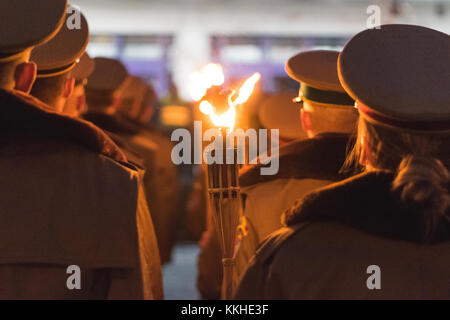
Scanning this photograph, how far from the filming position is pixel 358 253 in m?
1.70

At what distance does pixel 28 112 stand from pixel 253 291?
29.3 inches

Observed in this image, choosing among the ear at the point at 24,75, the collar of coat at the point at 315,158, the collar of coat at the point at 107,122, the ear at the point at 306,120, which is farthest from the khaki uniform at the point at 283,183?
the collar of coat at the point at 107,122

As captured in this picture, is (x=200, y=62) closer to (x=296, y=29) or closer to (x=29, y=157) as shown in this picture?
(x=296, y=29)

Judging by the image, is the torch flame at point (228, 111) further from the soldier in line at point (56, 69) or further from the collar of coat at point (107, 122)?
the collar of coat at point (107, 122)

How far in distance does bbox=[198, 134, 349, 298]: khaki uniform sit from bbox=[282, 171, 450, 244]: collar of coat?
949 millimetres

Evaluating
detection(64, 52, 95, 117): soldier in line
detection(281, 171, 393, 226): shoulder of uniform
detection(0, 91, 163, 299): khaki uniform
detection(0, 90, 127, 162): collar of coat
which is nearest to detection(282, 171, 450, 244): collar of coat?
detection(281, 171, 393, 226): shoulder of uniform

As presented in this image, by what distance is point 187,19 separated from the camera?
17500 millimetres

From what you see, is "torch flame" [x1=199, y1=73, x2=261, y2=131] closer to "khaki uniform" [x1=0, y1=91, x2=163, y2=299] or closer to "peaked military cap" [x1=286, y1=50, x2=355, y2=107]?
"khaki uniform" [x1=0, y1=91, x2=163, y2=299]

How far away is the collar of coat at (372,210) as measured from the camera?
166 cm

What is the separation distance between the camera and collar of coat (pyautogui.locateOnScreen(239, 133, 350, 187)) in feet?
8.77

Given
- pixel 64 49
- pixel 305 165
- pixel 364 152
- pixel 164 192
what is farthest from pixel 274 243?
pixel 164 192

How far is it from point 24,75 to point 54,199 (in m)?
0.36
